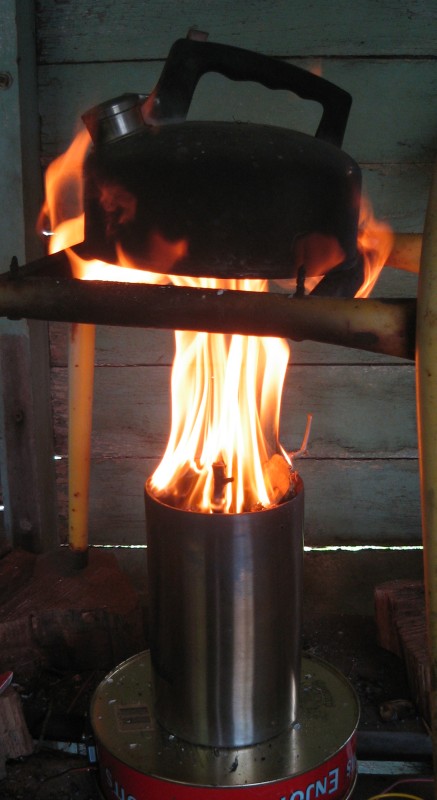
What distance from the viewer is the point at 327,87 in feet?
3.65

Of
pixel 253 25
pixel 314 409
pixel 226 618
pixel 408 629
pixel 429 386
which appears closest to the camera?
pixel 429 386

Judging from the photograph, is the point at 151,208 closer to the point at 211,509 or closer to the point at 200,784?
the point at 211,509

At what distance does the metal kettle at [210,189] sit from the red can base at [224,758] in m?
0.73

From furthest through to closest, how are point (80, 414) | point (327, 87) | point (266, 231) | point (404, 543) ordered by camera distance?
point (404, 543), point (80, 414), point (327, 87), point (266, 231)

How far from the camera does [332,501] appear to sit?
191cm

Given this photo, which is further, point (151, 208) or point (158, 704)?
point (158, 704)

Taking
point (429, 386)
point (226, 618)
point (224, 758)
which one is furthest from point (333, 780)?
point (429, 386)

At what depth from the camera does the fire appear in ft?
3.89

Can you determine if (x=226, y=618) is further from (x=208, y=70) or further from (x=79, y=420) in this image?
(x=208, y=70)

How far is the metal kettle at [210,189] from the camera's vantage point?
0.91 meters

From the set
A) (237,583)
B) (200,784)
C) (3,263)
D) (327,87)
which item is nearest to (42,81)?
(3,263)

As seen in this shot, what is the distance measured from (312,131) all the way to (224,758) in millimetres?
1250

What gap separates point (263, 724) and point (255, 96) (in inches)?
49.2

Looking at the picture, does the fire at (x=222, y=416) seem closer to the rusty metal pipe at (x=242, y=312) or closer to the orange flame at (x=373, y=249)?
the orange flame at (x=373, y=249)
